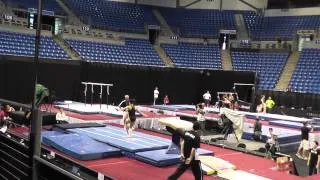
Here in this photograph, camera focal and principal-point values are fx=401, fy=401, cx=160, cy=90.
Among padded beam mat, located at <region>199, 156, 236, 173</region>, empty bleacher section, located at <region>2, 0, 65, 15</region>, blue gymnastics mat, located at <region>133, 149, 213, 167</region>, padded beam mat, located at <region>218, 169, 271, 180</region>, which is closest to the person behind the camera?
padded beam mat, located at <region>218, 169, 271, 180</region>

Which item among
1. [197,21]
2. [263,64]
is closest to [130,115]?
[263,64]

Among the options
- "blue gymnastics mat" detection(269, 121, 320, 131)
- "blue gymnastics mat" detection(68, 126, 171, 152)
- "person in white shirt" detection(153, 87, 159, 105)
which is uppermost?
"person in white shirt" detection(153, 87, 159, 105)

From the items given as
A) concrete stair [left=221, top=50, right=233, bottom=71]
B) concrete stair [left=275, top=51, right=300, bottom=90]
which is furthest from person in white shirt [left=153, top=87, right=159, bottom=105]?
concrete stair [left=275, top=51, right=300, bottom=90]

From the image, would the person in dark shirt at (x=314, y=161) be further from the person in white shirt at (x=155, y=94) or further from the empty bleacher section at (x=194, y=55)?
the empty bleacher section at (x=194, y=55)

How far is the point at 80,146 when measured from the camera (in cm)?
1248

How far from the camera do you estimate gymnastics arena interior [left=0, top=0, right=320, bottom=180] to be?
1272cm

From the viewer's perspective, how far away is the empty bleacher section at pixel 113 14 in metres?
35.4

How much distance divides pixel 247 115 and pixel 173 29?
15.7 m

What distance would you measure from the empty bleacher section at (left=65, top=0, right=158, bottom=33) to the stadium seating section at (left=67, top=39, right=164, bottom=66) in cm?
201

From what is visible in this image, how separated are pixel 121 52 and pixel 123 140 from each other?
1995 cm

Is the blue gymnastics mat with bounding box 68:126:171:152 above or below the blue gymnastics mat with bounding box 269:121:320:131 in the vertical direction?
above

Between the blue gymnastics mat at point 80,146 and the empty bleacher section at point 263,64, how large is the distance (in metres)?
22.3

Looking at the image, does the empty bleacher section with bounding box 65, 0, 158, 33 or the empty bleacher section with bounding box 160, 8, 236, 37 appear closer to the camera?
the empty bleacher section with bounding box 65, 0, 158, 33

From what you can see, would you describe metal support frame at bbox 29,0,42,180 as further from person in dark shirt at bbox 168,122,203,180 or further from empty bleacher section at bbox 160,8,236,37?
empty bleacher section at bbox 160,8,236,37
